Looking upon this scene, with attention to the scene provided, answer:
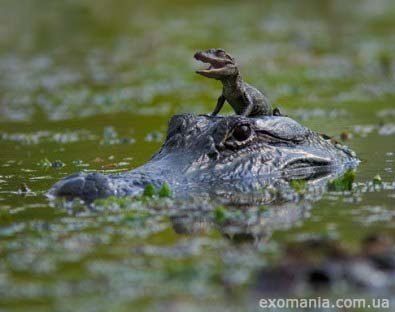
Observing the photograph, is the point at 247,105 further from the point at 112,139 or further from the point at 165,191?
the point at 112,139

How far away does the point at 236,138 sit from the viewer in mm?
8883

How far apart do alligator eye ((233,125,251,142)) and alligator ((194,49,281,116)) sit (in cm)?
28

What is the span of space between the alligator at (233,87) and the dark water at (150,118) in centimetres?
123

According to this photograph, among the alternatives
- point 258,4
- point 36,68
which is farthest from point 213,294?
point 258,4

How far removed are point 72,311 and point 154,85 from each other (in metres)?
14.0

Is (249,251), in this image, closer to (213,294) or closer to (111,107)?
(213,294)

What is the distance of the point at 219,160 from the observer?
8.79m

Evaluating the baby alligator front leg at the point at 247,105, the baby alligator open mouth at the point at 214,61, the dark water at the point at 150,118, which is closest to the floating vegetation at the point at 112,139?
the dark water at the point at 150,118

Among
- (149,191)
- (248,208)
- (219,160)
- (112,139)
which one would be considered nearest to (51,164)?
(112,139)

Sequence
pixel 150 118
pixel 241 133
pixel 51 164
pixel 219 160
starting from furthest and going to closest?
pixel 150 118
pixel 51 164
pixel 241 133
pixel 219 160

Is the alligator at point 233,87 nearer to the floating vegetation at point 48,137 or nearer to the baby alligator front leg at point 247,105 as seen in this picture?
the baby alligator front leg at point 247,105

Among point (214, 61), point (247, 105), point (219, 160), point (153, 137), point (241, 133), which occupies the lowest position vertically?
point (219, 160)

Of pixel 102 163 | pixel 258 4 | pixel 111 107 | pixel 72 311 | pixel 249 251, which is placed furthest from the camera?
pixel 258 4

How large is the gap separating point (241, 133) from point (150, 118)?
6.36 m
